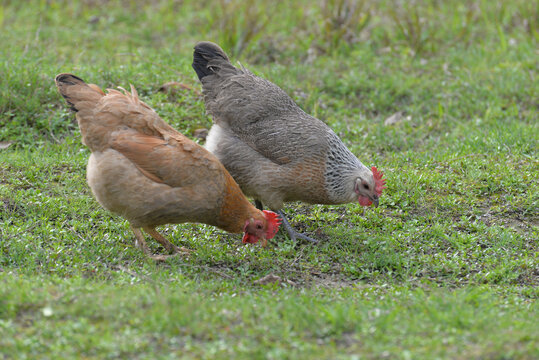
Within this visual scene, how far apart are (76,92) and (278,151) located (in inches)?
75.1

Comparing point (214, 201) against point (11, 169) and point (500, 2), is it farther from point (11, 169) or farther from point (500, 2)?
point (500, 2)

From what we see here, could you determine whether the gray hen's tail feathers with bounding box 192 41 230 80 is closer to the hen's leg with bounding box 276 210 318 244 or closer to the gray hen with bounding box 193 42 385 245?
the gray hen with bounding box 193 42 385 245

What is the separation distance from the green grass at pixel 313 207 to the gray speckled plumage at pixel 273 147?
0.50 meters

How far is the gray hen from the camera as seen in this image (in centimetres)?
580

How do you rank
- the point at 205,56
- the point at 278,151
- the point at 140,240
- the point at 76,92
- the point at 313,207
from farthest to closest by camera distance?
1. the point at 313,207
2. the point at 205,56
3. the point at 278,151
4. the point at 140,240
5. the point at 76,92

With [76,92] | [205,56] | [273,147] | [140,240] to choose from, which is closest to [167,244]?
[140,240]

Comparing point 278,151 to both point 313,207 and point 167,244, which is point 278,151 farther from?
point 167,244

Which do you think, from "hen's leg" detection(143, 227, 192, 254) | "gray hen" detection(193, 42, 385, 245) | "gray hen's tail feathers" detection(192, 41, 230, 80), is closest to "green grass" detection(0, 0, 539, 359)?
"hen's leg" detection(143, 227, 192, 254)

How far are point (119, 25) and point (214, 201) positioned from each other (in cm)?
671

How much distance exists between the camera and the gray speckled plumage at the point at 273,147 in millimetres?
5801

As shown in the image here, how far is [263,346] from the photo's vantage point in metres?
3.55

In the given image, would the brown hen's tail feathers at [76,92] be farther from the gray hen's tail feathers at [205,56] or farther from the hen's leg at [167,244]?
the gray hen's tail feathers at [205,56]

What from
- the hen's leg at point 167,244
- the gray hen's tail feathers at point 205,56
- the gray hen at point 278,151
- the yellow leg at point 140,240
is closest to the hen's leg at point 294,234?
the gray hen at point 278,151

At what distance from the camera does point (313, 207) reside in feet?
21.7
